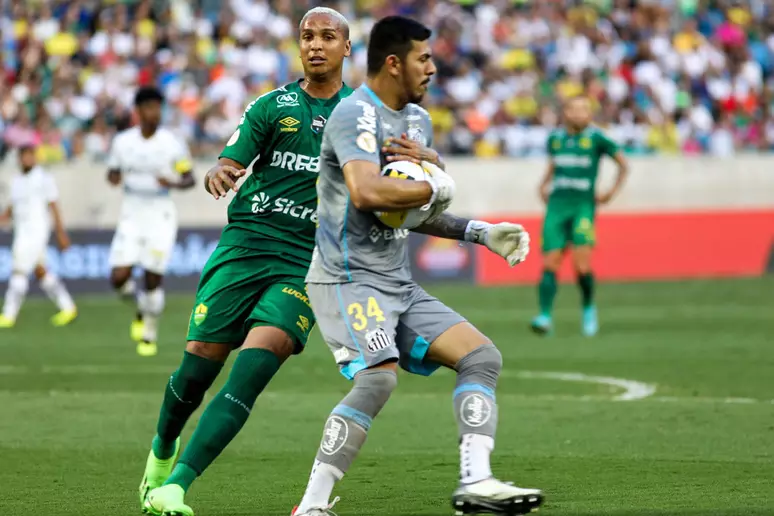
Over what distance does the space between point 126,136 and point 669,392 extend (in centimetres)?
690

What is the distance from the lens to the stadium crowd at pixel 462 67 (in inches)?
951

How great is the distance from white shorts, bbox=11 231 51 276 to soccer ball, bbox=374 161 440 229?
43.3 ft

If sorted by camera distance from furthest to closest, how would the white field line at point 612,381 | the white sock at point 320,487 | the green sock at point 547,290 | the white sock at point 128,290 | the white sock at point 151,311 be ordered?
the white sock at point 128,290
the green sock at point 547,290
the white sock at point 151,311
the white field line at point 612,381
the white sock at point 320,487

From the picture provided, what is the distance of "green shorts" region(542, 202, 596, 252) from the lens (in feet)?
53.1

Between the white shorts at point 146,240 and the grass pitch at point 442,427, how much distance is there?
3.24ft

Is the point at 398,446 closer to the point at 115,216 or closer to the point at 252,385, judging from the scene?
the point at 252,385

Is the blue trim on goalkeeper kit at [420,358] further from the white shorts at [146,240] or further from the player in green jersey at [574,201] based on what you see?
the player in green jersey at [574,201]

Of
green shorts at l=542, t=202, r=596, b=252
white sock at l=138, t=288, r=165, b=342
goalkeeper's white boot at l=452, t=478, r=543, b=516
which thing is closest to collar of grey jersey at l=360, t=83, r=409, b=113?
goalkeeper's white boot at l=452, t=478, r=543, b=516

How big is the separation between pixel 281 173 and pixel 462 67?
2018 cm

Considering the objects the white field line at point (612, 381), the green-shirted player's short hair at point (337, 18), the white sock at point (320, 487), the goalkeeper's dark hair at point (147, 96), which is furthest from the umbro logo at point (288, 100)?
the goalkeeper's dark hair at point (147, 96)

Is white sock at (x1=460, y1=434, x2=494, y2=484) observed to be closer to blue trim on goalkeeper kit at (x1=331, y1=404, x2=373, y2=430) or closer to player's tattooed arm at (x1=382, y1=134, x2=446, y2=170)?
blue trim on goalkeeper kit at (x1=331, y1=404, x2=373, y2=430)

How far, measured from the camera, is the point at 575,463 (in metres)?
8.06

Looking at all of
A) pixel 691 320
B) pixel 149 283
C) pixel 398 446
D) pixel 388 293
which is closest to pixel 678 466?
pixel 398 446

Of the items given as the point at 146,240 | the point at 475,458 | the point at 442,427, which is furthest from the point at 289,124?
the point at 146,240
